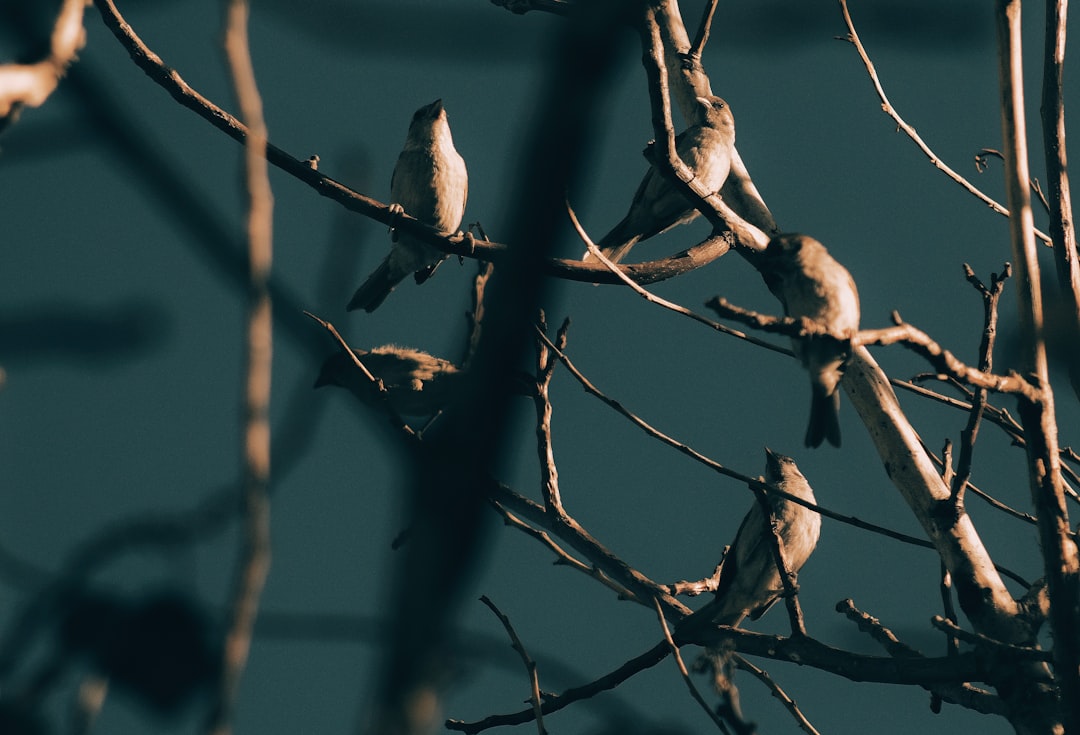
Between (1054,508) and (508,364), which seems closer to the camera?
(508,364)

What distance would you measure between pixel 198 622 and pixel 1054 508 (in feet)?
8.66

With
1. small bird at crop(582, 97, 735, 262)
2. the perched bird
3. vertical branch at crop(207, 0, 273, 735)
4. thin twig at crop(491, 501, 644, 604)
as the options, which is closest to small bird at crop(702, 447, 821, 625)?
thin twig at crop(491, 501, 644, 604)

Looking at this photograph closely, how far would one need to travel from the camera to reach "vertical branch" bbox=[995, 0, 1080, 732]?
9.98 feet

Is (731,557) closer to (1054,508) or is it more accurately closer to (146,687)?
(1054,508)

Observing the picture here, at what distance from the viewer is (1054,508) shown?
10.3 ft

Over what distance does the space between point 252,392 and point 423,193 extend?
21.2 feet

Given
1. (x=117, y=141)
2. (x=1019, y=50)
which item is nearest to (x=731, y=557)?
(x=1019, y=50)

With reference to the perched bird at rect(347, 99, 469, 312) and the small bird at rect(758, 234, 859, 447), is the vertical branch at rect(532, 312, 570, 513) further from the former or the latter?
the perched bird at rect(347, 99, 469, 312)

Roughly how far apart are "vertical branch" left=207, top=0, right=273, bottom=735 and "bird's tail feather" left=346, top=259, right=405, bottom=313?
646cm

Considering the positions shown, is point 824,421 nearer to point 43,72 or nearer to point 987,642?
point 987,642

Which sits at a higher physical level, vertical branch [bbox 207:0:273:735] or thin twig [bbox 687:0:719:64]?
thin twig [bbox 687:0:719:64]

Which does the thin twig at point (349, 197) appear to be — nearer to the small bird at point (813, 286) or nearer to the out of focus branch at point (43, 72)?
the small bird at point (813, 286)

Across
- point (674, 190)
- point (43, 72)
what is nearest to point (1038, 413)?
point (43, 72)

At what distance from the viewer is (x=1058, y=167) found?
12.6 ft
